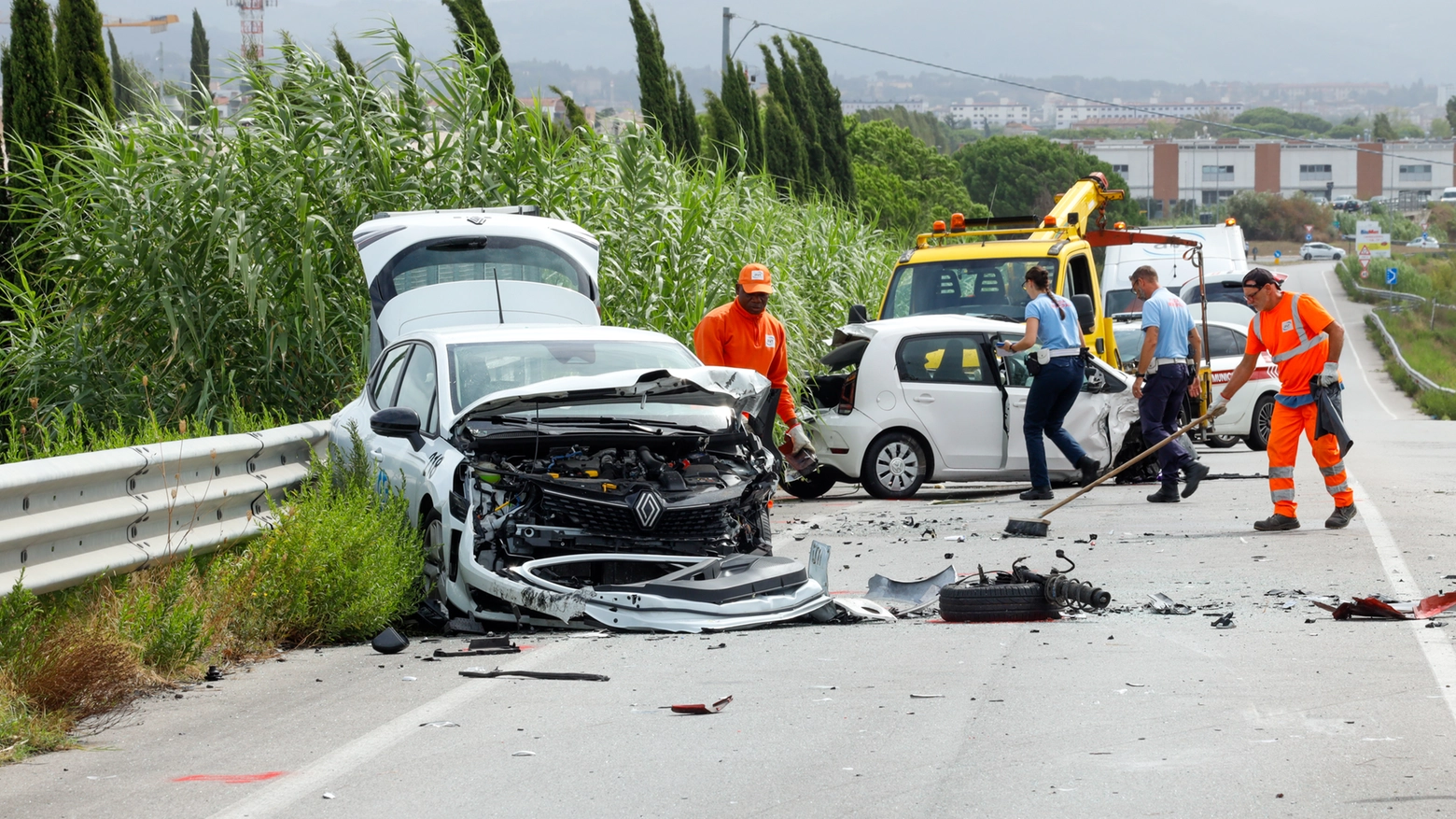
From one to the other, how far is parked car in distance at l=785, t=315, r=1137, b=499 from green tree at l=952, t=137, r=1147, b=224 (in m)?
92.0

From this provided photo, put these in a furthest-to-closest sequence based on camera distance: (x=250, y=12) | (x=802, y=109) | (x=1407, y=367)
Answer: (x=250, y=12) < (x=1407, y=367) < (x=802, y=109)

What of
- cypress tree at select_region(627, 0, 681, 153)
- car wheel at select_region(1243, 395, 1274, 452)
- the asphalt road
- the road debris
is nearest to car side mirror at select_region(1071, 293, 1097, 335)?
car wheel at select_region(1243, 395, 1274, 452)

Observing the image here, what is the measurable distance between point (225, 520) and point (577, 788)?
339 centimetres

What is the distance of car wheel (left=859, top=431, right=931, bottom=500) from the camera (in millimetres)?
13703

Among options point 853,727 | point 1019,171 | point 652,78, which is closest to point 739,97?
point 652,78

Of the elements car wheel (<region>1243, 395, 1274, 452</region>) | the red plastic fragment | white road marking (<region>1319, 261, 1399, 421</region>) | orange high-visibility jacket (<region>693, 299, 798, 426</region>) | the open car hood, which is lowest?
white road marking (<region>1319, 261, 1399, 421</region>)

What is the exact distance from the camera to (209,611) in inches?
264

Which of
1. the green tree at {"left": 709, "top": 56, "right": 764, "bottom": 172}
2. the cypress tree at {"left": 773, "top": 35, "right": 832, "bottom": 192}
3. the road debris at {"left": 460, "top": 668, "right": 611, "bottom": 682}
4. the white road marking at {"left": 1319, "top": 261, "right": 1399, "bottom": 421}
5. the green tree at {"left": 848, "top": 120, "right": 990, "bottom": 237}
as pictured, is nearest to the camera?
the road debris at {"left": 460, "top": 668, "right": 611, "bottom": 682}

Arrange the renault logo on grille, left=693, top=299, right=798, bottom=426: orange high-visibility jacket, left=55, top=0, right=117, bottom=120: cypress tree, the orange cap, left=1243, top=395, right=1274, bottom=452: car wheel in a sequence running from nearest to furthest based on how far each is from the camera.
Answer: the renault logo on grille → the orange cap → left=693, top=299, right=798, bottom=426: orange high-visibility jacket → left=55, top=0, right=117, bottom=120: cypress tree → left=1243, top=395, right=1274, bottom=452: car wheel

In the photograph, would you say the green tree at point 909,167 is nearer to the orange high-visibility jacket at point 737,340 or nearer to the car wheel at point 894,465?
the car wheel at point 894,465

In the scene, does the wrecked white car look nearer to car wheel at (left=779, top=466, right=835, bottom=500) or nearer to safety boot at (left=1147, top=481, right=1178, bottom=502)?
safety boot at (left=1147, top=481, right=1178, bottom=502)

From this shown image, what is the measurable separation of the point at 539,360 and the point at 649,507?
161 centimetres

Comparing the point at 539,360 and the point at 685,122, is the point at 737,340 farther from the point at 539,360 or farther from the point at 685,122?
the point at 685,122

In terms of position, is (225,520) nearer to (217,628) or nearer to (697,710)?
(217,628)
